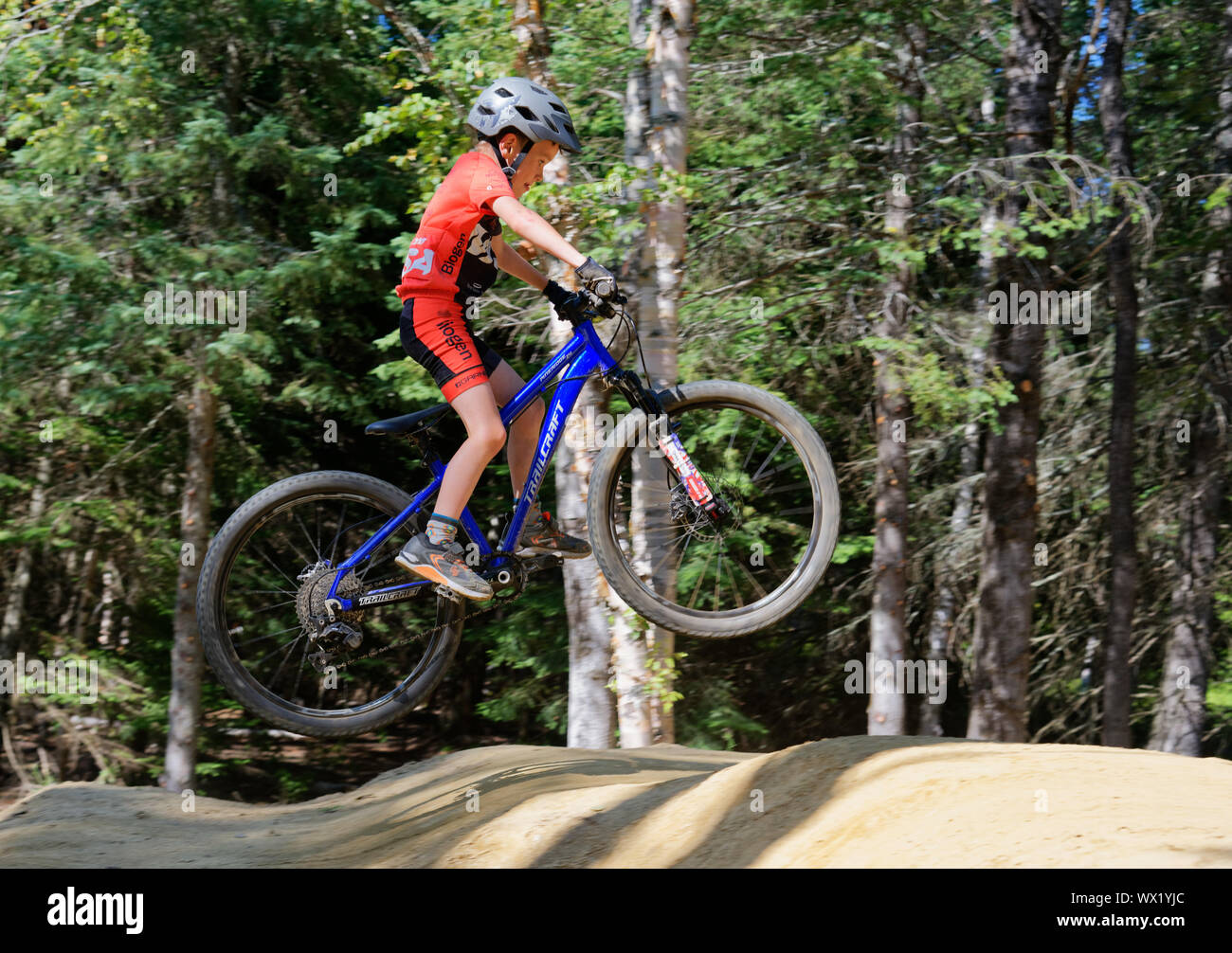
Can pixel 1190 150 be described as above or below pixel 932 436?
above

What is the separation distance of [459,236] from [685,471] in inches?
51.4

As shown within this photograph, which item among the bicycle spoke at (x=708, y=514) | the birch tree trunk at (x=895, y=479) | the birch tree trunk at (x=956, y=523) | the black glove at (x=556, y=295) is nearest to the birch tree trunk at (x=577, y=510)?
the bicycle spoke at (x=708, y=514)

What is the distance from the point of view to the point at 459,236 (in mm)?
4168

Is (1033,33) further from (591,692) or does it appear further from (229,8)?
(229,8)

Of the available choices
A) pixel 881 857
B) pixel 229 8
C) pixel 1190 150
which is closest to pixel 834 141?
pixel 1190 150

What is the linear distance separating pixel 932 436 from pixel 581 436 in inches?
273

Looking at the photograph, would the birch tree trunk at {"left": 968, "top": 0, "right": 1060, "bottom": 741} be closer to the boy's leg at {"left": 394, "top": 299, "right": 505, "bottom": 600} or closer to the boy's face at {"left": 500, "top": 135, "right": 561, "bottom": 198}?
the boy's face at {"left": 500, "top": 135, "right": 561, "bottom": 198}

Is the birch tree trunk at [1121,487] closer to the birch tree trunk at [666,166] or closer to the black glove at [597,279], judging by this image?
the birch tree trunk at [666,166]

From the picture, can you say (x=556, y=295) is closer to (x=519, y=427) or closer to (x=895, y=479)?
(x=519, y=427)

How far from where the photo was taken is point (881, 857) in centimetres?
347

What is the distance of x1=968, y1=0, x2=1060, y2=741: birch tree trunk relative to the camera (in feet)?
27.2

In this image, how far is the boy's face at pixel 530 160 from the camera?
13.9 feet

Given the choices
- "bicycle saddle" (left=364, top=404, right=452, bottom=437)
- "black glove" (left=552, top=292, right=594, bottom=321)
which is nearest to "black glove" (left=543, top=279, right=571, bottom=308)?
"black glove" (left=552, top=292, right=594, bottom=321)

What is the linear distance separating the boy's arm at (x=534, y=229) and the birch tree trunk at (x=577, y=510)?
3.37 m
